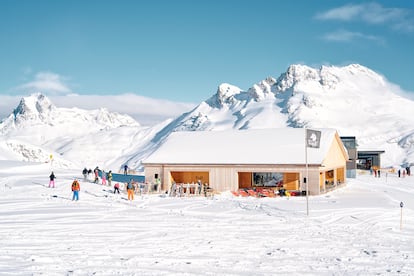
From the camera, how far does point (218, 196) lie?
1184 inches

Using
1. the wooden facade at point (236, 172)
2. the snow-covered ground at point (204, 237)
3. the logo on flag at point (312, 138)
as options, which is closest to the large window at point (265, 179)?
the wooden facade at point (236, 172)

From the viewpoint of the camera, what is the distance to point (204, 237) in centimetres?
1559

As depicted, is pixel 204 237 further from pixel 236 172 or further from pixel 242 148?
pixel 242 148

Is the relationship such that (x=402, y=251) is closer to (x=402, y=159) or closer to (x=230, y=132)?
(x=230, y=132)

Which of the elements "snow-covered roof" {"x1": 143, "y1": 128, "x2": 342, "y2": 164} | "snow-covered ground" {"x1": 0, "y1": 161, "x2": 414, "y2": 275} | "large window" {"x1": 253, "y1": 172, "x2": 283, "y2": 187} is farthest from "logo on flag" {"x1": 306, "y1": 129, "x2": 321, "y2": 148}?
"large window" {"x1": 253, "y1": 172, "x2": 283, "y2": 187}

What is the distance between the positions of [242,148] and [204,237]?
64.6 ft

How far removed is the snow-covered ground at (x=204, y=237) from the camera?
37.2ft

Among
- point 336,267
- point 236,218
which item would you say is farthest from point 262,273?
point 236,218

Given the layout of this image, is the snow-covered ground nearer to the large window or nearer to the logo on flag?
the logo on flag

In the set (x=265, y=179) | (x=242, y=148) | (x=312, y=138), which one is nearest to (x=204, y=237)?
(x=312, y=138)

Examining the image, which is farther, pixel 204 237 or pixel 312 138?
pixel 312 138

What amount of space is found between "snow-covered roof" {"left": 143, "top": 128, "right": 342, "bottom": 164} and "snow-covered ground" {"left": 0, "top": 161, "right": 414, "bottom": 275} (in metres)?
5.06

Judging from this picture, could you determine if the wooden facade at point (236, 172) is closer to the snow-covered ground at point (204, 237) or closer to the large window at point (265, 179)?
the snow-covered ground at point (204, 237)

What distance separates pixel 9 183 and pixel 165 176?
12258mm
